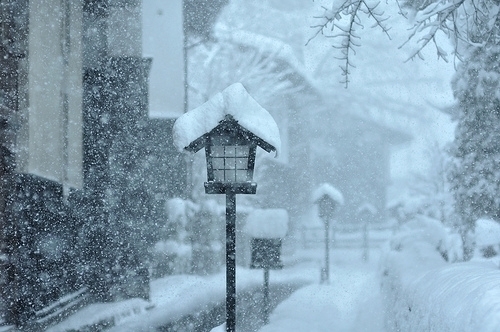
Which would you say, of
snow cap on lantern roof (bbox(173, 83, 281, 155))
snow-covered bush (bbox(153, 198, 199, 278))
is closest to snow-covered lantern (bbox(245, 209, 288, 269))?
snow cap on lantern roof (bbox(173, 83, 281, 155))

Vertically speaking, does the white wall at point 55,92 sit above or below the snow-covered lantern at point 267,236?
above

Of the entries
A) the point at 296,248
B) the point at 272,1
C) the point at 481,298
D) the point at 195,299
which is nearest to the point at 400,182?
the point at 296,248

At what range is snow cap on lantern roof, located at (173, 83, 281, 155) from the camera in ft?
16.1

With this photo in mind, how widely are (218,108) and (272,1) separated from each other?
60.9 ft

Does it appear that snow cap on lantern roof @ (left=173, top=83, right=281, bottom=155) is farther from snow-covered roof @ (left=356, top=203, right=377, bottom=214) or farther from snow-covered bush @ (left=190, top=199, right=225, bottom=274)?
snow-covered roof @ (left=356, top=203, right=377, bottom=214)

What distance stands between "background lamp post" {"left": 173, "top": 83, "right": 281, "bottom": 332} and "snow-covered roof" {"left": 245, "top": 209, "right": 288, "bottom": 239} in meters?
4.31

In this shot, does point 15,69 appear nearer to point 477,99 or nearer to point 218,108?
point 218,108

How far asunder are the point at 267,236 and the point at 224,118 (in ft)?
15.3

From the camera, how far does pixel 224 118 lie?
492 cm

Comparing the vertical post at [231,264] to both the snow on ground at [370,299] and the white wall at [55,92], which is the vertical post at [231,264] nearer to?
the snow on ground at [370,299]

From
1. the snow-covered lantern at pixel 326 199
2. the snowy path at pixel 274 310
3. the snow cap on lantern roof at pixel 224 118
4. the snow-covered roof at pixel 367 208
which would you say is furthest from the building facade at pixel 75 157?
the snow-covered roof at pixel 367 208

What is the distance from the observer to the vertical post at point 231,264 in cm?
466

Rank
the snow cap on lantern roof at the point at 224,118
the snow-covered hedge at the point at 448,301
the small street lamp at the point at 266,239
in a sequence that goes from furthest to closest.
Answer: the small street lamp at the point at 266,239
the snow cap on lantern roof at the point at 224,118
the snow-covered hedge at the point at 448,301

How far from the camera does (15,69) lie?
664 centimetres
